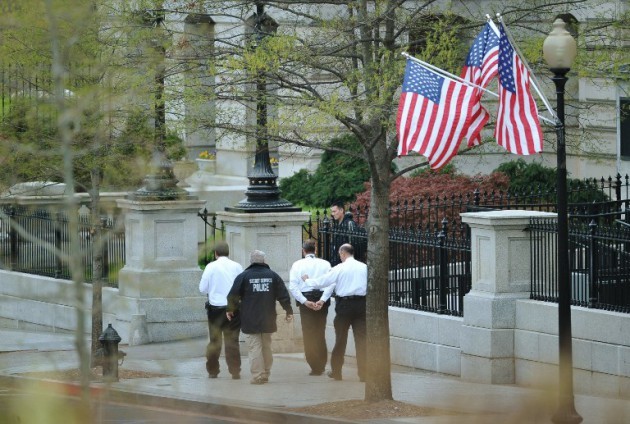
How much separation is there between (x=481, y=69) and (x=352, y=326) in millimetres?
4719

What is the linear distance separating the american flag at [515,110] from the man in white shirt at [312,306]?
4998mm

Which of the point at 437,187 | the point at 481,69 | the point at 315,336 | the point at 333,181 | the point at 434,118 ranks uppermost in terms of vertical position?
the point at 481,69

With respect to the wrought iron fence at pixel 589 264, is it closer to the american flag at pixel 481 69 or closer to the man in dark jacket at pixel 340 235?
the american flag at pixel 481 69

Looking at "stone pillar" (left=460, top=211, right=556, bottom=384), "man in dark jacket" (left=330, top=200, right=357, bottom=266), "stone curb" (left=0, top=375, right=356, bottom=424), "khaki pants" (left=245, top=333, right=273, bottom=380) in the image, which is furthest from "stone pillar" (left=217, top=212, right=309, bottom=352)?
"stone curb" (left=0, top=375, right=356, bottom=424)

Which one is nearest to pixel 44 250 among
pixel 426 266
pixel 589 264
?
pixel 426 266

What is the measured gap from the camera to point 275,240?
1875 centimetres

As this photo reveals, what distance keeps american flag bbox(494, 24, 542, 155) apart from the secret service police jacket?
4749 mm

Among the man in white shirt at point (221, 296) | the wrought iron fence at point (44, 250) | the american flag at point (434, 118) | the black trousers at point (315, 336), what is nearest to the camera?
the american flag at point (434, 118)

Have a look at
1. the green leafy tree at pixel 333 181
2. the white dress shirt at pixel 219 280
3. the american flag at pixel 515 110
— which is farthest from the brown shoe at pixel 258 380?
the green leafy tree at pixel 333 181

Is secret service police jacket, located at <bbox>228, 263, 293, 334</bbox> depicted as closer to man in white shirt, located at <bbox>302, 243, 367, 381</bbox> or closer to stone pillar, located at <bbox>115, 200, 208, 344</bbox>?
man in white shirt, located at <bbox>302, 243, 367, 381</bbox>

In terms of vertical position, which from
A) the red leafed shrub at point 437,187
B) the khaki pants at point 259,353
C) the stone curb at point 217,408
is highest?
the red leafed shrub at point 437,187

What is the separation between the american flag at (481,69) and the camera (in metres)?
12.1

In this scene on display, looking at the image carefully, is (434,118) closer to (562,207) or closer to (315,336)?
(562,207)

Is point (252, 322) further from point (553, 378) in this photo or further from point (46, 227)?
point (46, 227)
